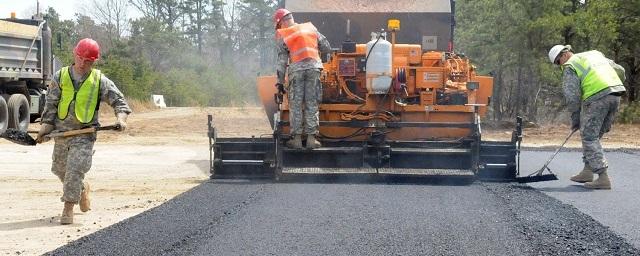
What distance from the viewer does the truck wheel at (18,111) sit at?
13953 mm

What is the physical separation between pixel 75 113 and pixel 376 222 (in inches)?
93.1

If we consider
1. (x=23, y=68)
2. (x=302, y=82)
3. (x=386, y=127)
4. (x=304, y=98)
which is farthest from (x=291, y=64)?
(x=23, y=68)

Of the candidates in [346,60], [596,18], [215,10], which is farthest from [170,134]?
[215,10]

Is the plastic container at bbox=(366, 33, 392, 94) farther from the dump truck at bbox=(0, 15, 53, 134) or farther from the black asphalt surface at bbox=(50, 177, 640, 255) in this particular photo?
the dump truck at bbox=(0, 15, 53, 134)

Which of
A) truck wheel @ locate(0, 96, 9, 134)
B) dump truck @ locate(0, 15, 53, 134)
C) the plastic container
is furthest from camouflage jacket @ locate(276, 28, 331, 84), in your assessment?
truck wheel @ locate(0, 96, 9, 134)

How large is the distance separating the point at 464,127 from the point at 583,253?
148 inches

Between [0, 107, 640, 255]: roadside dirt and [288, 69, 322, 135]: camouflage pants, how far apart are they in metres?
1.33

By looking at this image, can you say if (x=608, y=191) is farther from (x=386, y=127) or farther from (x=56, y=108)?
(x=56, y=108)

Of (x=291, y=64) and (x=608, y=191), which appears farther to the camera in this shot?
(x=291, y=64)

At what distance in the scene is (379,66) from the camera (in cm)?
837

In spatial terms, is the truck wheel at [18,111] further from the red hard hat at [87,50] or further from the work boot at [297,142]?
the red hard hat at [87,50]

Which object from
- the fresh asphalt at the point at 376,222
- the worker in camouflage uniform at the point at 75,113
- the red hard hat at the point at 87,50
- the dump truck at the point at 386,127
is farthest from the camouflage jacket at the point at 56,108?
the dump truck at the point at 386,127

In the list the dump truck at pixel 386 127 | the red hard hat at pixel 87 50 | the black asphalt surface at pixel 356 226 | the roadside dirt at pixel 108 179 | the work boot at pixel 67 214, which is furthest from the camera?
the dump truck at pixel 386 127

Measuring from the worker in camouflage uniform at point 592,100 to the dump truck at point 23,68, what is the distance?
30.2ft
